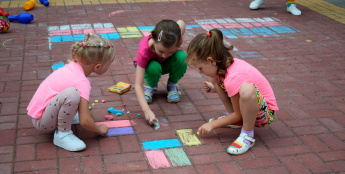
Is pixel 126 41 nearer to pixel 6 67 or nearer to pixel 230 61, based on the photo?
pixel 6 67

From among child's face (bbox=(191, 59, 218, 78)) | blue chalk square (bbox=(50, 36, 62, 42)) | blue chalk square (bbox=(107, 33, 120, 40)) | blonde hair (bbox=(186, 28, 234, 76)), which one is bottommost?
blue chalk square (bbox=(50, 36, 62, 42))

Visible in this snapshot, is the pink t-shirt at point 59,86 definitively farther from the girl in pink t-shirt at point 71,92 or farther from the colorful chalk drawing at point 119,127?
the colorful chalk drawing at point 119,127

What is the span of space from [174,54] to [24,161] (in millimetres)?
1608

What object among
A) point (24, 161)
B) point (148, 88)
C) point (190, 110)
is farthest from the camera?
point (148, 88)

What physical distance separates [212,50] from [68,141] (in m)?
1.22

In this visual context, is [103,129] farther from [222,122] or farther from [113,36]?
[113,36]

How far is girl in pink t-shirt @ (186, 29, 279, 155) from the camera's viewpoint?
2701 millimetres

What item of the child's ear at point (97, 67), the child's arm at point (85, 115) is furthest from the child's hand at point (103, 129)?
the child's ear at point (97, 67)

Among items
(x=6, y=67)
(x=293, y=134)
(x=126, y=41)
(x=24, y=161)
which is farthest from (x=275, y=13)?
(x=24, y=161)

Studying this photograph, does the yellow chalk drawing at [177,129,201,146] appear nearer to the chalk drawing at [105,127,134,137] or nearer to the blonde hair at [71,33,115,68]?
the chalk drawing at [105,127,134,137]

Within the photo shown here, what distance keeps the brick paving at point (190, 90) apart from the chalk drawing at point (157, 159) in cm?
3

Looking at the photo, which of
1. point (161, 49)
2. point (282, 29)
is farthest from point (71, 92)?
point (282, 29)

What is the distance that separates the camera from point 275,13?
6.82m

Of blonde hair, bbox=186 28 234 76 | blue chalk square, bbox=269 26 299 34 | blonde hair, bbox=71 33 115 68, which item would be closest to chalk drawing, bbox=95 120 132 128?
blonde hair, bbox=71 33 115 68
